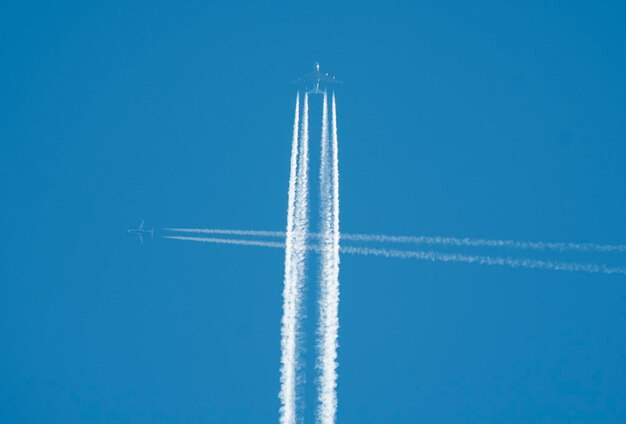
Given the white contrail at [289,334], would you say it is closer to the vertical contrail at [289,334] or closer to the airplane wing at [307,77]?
the vertical contrail at [289,334]

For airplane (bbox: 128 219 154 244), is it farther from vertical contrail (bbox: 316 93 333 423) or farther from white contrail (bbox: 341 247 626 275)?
white contrail (bbox: 341 247 626 275)

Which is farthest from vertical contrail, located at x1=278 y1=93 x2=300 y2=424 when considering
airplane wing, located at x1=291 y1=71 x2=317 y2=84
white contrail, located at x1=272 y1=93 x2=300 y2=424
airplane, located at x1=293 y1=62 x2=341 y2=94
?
airplane wing, located at x1=291 y1=71 x2=317 y2=84

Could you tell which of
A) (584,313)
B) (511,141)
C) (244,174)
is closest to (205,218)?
(244,174)

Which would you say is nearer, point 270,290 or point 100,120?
point 270,290

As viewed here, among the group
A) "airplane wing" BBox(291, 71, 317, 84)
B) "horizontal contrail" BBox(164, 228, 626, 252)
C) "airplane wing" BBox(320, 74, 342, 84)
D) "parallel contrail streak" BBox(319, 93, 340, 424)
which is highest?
"airplane wing" BBox(291, 71, 317, 84)

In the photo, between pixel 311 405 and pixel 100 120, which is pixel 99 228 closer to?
pixel 100 120

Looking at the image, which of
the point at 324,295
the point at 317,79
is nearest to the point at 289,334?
the point at 324,295
